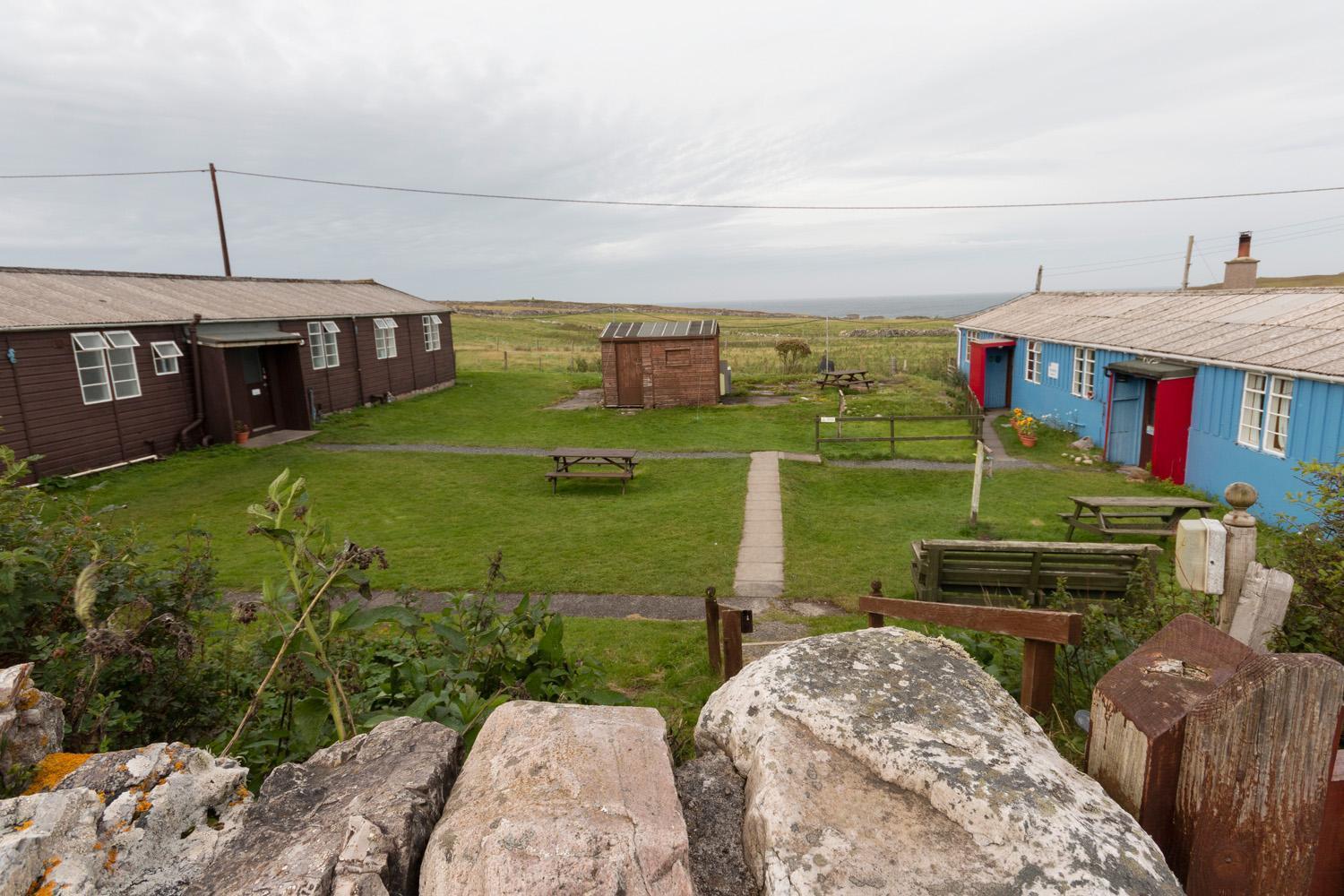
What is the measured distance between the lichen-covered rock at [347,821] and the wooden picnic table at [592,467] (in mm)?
13238

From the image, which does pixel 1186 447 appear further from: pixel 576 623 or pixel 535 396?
pixel 535 396

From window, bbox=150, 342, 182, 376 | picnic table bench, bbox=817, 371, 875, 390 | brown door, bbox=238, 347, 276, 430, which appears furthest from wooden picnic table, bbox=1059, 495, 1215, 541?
brown door, bbox=238, 347, 276, 430

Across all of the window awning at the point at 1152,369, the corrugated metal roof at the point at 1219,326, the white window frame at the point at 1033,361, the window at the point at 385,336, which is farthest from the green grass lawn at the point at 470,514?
the white window frame at the point at 1033,361

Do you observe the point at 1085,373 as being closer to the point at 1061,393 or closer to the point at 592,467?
the point at 1061,393

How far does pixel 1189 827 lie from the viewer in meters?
1.62

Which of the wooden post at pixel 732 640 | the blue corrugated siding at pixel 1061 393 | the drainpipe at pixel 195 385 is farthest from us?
the blue corrugated siding at pixel 1061 393

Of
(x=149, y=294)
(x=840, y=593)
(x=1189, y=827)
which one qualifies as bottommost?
(x=840, y=593)

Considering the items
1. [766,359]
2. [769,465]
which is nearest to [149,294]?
[769,465]

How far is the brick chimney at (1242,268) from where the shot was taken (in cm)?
2117

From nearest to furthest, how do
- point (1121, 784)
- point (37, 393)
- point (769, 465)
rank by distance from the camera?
point (1121, 784), point (37, 393), point (769, 465)

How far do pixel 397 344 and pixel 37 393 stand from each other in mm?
14064

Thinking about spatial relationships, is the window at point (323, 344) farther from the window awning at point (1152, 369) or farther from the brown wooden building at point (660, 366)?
the window awning at point (1152, 369)

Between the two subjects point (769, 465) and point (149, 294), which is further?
point (149, 294)

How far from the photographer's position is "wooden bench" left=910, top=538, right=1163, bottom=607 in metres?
8.04
